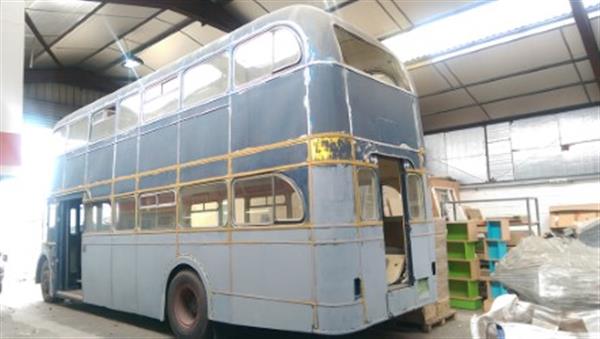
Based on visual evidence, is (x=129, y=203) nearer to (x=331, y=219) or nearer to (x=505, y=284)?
(x=331, y=219)

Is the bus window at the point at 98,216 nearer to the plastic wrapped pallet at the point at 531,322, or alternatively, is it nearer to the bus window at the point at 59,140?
the bus window at the point at 59,140

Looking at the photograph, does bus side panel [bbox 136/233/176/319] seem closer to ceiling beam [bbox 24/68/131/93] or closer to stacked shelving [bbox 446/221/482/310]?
stacked shelving [bbox 446/221/482/310]

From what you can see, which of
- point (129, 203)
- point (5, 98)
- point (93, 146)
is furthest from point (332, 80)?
point (93, 146)

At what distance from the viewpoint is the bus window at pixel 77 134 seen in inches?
365

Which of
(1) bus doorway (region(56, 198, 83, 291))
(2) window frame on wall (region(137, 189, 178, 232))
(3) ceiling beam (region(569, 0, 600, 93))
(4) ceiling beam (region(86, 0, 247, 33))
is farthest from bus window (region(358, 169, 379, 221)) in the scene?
(1) bus doorway (region(56, 198, 83, 291))

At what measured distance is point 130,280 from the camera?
7316mm

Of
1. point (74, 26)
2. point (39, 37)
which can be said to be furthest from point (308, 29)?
point (39, 37)

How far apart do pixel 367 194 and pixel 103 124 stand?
19.1ft

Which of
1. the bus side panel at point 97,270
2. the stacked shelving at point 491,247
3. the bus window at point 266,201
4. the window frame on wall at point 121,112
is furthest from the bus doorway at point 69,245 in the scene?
the stacked shelving at point 491,247

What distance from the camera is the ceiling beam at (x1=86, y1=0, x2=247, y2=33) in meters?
9.75

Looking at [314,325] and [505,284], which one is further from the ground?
[505,284]

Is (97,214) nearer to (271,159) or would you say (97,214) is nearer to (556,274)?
(271,159)

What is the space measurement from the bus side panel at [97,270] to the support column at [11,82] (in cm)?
685

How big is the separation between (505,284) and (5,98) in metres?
4.14
